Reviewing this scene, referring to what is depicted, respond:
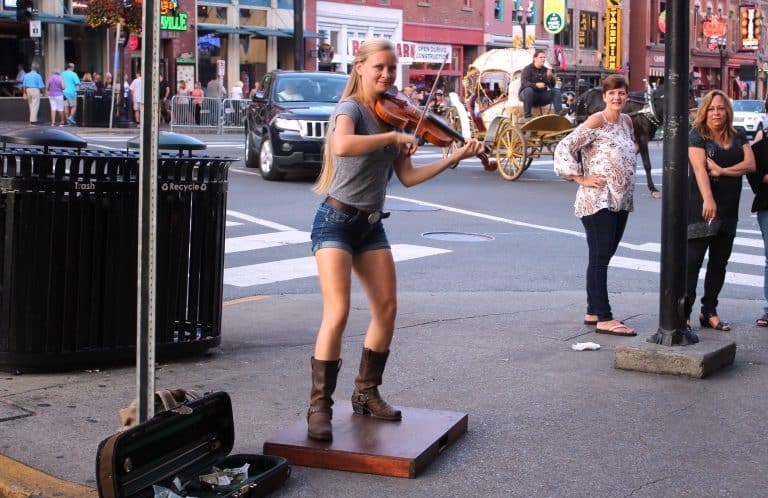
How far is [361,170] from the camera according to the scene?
17.5 ft

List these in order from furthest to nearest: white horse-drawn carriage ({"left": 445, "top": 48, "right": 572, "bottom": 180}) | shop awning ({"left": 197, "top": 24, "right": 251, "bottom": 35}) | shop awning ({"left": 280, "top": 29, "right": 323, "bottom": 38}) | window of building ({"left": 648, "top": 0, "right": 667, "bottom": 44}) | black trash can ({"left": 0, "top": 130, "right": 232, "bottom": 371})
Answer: window of building ({"left": 648, "top": 0, "right": 667, "bottom": 44}) → shop awning ({"left": 280, "top": 29, "right": 323, "bottom": 38}) → shop awning ({"left": 197, "top": 24, "right": 251, "bottom": 35}) → white horse-drawn carriage ({"left": 445, "top": 48, "right": 572, "bottom": 180}) → black trash can ({"left": 0, "top": 130, "right": 232, "bottom": 371})

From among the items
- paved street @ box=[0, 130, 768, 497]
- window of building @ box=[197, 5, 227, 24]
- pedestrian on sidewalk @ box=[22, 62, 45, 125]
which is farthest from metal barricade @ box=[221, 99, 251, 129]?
paved street @ box=[0, 130, 768, 497]

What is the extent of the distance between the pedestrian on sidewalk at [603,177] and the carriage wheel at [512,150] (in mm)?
12992

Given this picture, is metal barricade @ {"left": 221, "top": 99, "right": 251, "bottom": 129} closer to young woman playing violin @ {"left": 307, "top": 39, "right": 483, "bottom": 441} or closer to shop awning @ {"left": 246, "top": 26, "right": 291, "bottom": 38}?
shop awning @ {"left": 246, "top": 26, "right": 291, "bottom": 38}

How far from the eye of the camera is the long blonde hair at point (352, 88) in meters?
5.28

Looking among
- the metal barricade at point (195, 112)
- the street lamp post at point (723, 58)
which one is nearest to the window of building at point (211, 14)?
the metal barricade at point (195, 112)

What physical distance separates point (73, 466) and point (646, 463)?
8.26ft

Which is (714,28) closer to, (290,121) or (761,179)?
(290,121)

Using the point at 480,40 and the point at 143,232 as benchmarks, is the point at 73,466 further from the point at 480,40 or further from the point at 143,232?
the point at 480,40

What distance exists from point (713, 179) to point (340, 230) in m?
4.16

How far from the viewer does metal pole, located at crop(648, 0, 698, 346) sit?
725 centimetres

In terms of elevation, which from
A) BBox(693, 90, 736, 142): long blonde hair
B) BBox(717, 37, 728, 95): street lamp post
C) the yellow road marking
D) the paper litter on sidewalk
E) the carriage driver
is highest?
BBox(717, 37, 728, 95): street lamp post

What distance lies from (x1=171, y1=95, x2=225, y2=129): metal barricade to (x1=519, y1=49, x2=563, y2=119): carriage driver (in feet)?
51.1

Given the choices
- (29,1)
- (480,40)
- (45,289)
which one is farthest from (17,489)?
(480,40)
